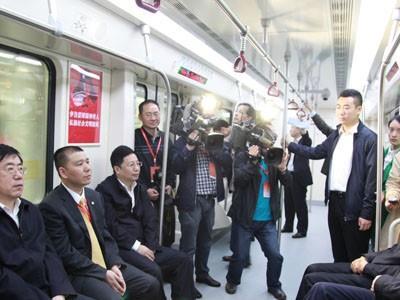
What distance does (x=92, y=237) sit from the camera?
2471 millimetres

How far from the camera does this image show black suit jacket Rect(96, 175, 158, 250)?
283cm

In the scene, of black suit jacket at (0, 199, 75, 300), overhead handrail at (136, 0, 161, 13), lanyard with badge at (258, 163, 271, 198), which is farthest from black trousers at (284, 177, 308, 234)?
black suit jacket at (0, 199, 75, 300)

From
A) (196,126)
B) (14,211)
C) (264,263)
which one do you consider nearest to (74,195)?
(14,211)

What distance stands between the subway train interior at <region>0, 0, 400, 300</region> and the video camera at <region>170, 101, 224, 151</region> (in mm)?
67

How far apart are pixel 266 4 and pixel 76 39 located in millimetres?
2128

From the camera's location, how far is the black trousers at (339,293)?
2.18 m

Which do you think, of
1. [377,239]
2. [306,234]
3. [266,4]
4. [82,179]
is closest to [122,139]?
[82,179]

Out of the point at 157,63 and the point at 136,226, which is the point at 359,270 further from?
the point at 157,63

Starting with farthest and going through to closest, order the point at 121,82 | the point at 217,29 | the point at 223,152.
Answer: the point at 217,29
the point at 223,152
the point at 121,82

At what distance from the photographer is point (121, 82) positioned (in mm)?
3230

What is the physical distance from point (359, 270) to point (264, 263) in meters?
2.05

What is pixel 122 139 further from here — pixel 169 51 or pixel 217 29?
pixel 217 29

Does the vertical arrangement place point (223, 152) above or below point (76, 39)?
below

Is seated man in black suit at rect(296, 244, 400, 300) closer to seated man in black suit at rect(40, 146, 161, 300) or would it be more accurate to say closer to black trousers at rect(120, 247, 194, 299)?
black trousers at rect(120, 247, 194, 299)
